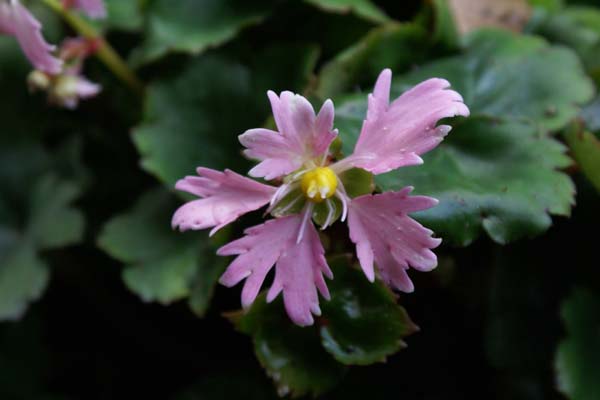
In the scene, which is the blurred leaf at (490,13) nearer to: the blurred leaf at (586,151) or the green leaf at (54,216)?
the blurred leaf at (586,151)

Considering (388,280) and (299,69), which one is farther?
(299,69)

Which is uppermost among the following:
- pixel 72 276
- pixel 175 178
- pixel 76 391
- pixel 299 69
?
pixel 299 69

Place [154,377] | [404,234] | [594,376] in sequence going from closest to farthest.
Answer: [404,234], [594,376], [154,377]

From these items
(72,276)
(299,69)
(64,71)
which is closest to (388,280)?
(299,69)

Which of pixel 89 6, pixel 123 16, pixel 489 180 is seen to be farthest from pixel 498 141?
pixel 123 16

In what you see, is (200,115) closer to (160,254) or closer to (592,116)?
(160,254)

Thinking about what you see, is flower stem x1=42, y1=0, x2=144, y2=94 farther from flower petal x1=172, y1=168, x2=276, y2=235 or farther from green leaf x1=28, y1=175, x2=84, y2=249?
flower petal x1=172, y1=168, x2=276, y2=235

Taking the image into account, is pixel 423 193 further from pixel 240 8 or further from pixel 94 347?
pixel 94 347
